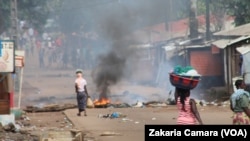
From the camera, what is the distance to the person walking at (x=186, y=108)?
8.78 meters

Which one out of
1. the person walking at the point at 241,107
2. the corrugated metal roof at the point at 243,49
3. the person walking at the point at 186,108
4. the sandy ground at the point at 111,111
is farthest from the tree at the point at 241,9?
the person walking at the point at 186,108

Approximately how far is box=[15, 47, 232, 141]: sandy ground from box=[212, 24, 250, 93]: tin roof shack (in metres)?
3.17

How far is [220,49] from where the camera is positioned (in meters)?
26.9

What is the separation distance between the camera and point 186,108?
8.84 metres

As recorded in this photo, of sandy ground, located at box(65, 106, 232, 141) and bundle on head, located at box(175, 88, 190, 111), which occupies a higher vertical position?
bundle on head, located at box(175, 88, 190, 111)

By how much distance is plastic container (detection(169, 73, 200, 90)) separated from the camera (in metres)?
8.63

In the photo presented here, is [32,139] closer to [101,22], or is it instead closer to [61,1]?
[101,22]

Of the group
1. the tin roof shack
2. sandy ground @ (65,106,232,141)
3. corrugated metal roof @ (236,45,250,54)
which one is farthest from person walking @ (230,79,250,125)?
the tin roof shack

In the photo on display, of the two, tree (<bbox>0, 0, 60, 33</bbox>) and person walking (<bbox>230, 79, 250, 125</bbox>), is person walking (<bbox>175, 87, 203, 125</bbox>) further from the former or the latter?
tree (<bbox>0, 0, 60, 33</bbox>)

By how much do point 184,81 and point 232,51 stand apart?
657 inches

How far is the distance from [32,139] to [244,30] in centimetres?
1460

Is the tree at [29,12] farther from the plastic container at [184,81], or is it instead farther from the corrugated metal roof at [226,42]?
the plastic container at [184,81]

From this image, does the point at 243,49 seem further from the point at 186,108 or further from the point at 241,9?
the point at 186,108

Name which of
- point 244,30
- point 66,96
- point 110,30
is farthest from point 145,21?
point 244,30
